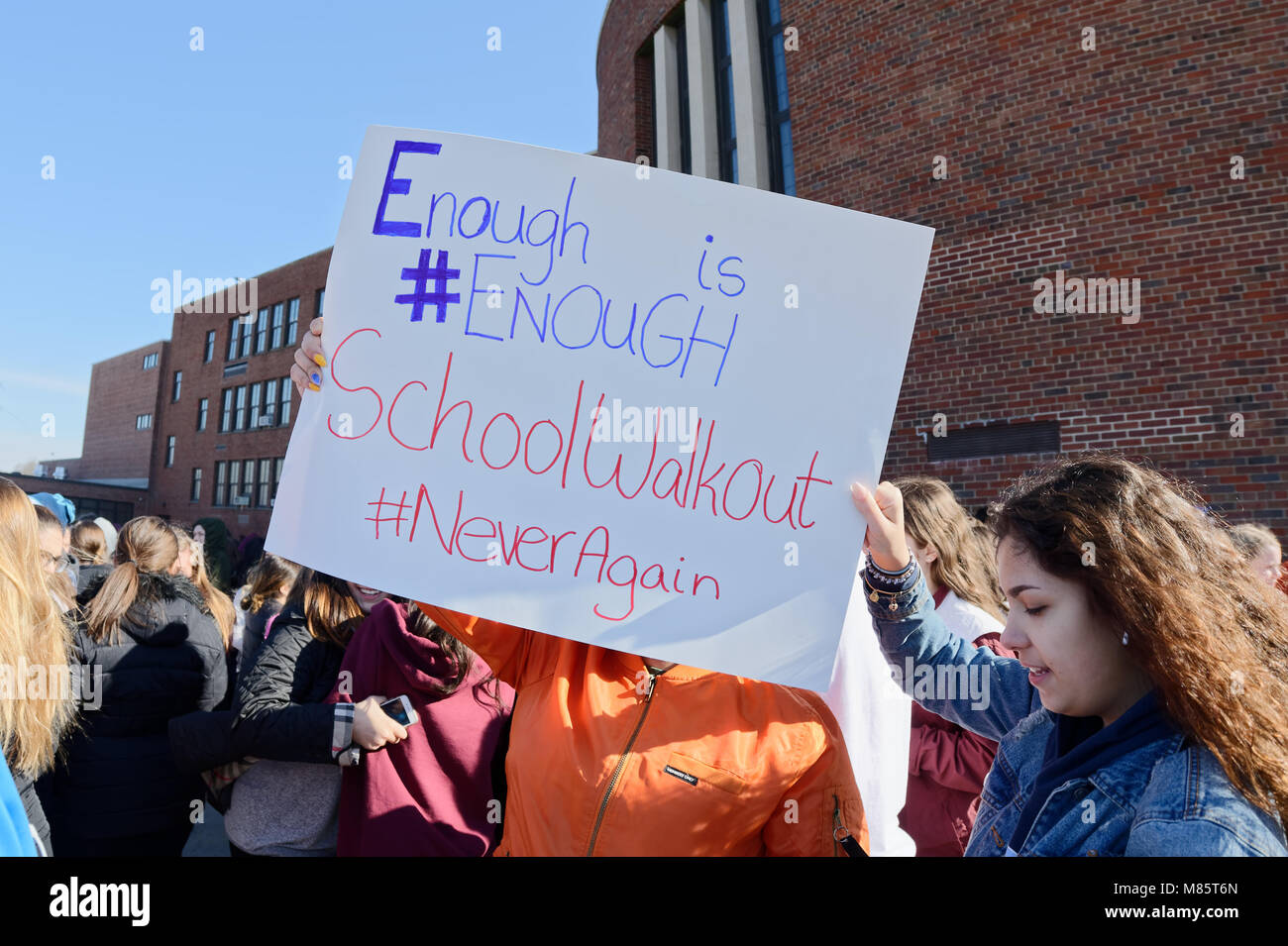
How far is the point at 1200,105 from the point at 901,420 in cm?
351

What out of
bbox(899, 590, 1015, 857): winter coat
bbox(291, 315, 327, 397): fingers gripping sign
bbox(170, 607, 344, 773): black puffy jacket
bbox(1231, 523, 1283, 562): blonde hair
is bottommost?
bbox(899, 590, 1015, 857): winter coat

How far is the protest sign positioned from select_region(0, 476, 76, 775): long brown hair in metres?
0.55

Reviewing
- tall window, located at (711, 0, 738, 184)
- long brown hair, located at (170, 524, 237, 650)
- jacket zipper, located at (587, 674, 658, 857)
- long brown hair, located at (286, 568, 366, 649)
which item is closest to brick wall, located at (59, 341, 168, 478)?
tall window, located at (711, 0, 738, 184)

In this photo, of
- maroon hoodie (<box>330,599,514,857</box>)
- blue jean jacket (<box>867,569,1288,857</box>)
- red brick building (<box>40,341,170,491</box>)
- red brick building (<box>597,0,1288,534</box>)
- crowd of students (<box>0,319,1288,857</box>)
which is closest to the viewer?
blue jean jacket (<box>867,569,1288,857</box>)

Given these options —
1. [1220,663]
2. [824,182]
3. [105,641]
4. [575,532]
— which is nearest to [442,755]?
[575,532]

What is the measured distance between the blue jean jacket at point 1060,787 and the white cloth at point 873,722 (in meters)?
0.10

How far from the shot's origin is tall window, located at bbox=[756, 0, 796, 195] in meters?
9.38

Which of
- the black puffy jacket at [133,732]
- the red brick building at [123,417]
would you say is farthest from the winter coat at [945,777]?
the red brick building at [123,417]

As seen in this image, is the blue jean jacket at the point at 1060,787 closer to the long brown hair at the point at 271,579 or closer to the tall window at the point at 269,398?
the long brown hair at the point at 271,579

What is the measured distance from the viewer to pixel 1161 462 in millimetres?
6336

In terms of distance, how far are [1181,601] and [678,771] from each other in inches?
33.7

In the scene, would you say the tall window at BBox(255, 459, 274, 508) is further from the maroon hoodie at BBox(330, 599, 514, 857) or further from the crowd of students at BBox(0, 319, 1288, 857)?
the maroon hoodie at BBox(330, 599, 514, 857)

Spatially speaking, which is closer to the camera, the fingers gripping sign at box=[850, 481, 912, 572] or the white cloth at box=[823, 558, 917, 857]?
the fingers gripping sign at box=[850, 481, 912, 572]

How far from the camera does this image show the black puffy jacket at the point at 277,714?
2.12 meters
